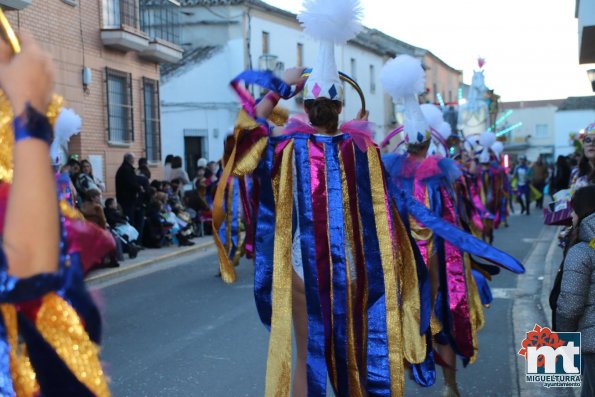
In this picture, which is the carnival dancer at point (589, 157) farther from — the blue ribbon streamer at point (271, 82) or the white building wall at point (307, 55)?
the white building wall at point (307, 55)

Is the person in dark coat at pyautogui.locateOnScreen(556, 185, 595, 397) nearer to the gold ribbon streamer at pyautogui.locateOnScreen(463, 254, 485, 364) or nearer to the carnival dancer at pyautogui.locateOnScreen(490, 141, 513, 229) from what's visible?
the gold ribbon streamer at pyautogui.locateOnScreen(463, 254, 485, 364)

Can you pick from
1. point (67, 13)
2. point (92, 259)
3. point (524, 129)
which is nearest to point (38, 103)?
point (92, 259)

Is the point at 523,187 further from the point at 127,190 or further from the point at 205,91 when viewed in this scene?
the point at 127,190

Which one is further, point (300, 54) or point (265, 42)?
point (300, 54)

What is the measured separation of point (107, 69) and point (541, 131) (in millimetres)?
70044

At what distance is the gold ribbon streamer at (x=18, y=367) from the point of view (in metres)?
1.72

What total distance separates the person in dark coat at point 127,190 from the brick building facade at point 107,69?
1.81 meters

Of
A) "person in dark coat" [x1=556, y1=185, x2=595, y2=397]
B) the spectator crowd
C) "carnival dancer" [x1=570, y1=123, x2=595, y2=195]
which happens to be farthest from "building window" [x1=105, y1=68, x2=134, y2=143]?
"person in dark coat" [x1=556, y1=185, x2=595, y2=397]

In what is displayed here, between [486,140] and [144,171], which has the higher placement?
[486,140]

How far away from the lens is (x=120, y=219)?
44.6 ft

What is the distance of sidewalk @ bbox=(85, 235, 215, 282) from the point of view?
11799 mm

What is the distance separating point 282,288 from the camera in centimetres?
379

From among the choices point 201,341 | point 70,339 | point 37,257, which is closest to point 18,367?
point 70,339

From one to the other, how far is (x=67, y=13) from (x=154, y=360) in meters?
11.7
